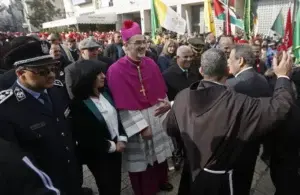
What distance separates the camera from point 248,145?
1774mm

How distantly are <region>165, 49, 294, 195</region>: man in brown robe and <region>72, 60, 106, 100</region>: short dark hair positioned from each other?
0.77 metres

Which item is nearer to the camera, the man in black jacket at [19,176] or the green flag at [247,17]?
the man in black jacket at [19,176]

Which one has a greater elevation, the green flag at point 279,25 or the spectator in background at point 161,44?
the green flag at point 279,25

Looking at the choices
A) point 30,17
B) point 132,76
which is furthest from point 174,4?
point 30,17

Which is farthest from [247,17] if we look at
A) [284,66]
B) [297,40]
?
[284,66]

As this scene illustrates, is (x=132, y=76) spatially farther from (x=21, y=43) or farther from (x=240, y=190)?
(x=240, y=190)

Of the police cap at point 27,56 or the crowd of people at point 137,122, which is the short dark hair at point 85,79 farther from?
the police cap at point 27,56

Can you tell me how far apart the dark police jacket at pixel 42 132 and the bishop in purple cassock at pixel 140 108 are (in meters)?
0.76

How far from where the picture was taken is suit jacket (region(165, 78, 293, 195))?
1.58 m

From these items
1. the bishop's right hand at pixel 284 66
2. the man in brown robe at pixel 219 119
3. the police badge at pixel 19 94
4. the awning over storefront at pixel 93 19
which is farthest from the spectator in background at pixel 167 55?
the awning over storefront at pixel 93 19

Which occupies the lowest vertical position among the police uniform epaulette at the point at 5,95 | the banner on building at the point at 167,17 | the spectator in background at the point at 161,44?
the spectator in background at the point at 161,44

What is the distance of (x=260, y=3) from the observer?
21734 mm

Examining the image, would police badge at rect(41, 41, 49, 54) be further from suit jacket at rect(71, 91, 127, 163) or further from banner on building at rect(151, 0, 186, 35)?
banner on building at rect(151, 0, 186, 35)

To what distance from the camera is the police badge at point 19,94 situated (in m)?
1.58
